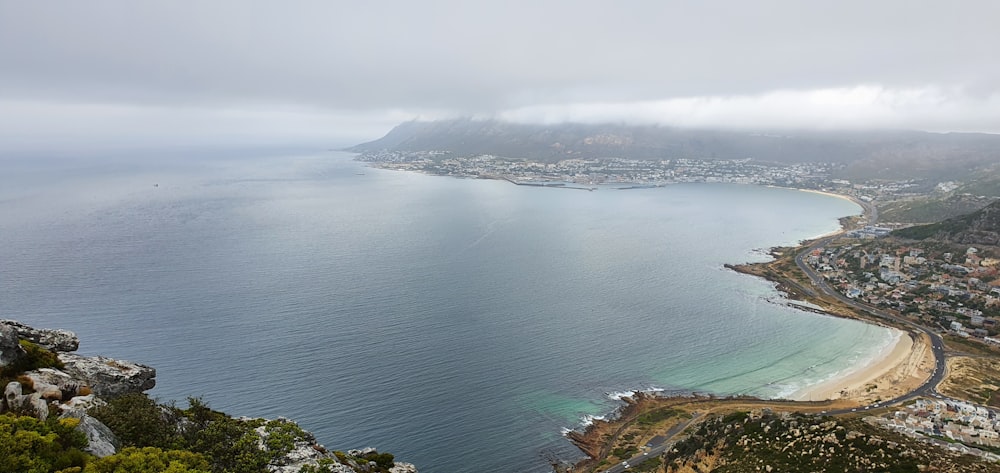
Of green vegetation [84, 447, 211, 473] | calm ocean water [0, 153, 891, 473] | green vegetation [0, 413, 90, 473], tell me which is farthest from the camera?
calm ocean water [0, 153, 891, 473]

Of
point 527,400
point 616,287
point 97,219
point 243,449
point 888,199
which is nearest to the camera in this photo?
point 243,449

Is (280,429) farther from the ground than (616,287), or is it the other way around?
(280,429)

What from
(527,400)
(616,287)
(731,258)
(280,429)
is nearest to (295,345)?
(527,400)

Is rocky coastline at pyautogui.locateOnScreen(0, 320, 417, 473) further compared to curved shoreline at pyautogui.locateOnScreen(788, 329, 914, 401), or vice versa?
curved shoreline at pyautogui.locateOnScreen(788, 329, 914, 401)

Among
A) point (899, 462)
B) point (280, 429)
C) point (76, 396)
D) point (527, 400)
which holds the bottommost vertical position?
point (527, 400)

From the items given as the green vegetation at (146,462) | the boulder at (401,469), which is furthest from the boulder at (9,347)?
the boulder at (401,469)

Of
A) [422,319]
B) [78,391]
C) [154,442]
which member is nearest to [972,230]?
[422,319]

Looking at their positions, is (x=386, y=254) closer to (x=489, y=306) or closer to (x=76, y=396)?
(x=489, y=306)

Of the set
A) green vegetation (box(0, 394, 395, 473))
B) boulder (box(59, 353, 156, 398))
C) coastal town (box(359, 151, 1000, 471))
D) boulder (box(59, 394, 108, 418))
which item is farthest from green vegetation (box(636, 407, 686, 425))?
boulder (box(59, 394, 108, 418))

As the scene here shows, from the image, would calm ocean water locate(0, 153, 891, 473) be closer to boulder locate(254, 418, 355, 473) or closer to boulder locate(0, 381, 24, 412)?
boulder locate(254, 418, 355, 473)
